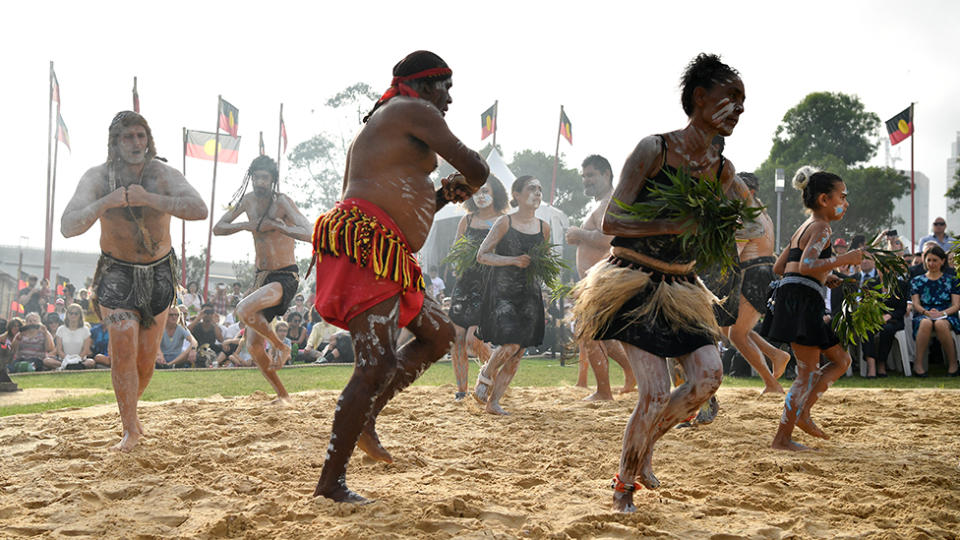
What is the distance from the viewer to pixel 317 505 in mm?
3174

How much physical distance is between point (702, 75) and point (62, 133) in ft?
80.6

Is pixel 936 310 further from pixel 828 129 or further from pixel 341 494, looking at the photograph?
pixel 828 129

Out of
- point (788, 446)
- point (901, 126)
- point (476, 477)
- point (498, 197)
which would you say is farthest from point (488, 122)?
point (476, 477)

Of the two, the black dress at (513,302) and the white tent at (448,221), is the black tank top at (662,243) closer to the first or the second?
the black dress at (513,302)

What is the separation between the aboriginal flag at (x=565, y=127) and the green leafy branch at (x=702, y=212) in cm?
2409

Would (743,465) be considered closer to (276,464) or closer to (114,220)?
(276,464)

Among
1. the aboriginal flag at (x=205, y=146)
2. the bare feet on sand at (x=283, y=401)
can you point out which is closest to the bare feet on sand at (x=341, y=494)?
the bare feet on sand at (x=283, y=401)

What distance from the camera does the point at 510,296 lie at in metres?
6.72

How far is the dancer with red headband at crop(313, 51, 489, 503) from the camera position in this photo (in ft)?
10.8

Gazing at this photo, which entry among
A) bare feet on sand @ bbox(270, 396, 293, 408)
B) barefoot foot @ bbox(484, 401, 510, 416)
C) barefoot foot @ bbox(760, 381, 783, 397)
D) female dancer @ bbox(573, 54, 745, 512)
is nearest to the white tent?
barefoot foot @ bbox(760, 381, 783, 397)

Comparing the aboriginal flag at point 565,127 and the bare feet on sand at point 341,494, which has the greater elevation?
the aboriginal flag at point 565,127

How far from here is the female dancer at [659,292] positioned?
326 cm

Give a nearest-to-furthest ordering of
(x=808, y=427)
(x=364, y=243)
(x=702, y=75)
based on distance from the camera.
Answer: (x=364, y=243), (x=702, y=75), (x=808, y=427)

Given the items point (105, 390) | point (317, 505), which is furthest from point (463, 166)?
point (105, 390)
